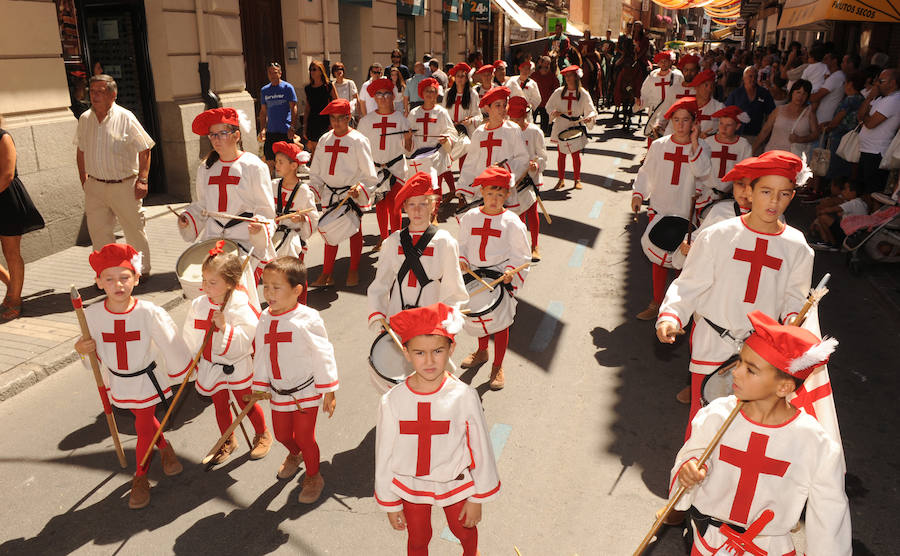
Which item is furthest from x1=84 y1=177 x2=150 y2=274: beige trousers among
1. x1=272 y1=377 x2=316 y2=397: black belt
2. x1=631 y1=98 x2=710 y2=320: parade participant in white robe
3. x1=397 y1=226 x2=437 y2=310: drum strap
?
x1=631 y1=98 x2=710 y2=320: parade participant in white robe

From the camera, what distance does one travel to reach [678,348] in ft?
22.5

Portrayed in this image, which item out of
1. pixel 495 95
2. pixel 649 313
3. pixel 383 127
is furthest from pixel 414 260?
pixel 383 127

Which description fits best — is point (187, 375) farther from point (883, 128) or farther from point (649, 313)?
point (883, 128)

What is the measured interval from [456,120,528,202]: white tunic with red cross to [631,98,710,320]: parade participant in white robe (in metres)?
1.78

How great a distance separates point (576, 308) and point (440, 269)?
10.4 ft

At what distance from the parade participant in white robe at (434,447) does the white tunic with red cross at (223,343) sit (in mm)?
1565

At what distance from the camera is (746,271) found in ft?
13.5

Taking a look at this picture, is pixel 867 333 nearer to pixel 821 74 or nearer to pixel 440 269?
pixel 440 269

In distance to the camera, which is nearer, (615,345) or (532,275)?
(615,345)

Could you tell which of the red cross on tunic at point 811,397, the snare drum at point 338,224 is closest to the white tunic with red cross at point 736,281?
the red cross on tunic at point 811,397

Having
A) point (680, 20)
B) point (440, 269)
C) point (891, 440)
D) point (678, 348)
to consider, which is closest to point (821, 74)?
point (678, 348)

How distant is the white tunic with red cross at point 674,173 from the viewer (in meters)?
7.12

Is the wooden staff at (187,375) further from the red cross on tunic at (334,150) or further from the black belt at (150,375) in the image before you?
the red cross on tunic at (334,150)

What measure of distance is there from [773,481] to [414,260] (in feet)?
9.22
